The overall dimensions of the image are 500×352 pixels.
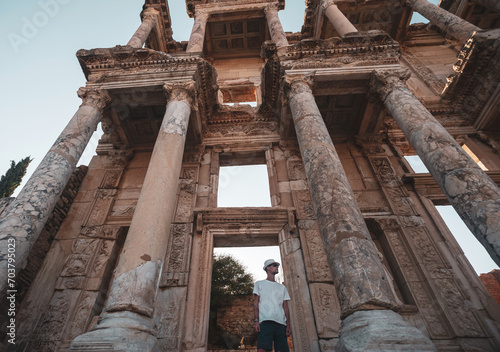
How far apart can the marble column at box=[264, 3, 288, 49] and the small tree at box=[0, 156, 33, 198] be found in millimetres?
16960

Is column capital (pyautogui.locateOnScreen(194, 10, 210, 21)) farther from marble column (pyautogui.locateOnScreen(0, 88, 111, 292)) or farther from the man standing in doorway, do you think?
the man standing in doorway

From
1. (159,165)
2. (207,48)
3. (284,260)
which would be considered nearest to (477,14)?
(207,48)

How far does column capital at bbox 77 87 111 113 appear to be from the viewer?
7203 mm

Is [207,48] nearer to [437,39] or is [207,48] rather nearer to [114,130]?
[114,130]

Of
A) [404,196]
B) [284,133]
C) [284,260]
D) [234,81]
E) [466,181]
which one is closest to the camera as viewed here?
[466,181]

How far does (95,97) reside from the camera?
7312 millimetres

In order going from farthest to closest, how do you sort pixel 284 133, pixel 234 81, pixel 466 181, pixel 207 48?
pixel 207 48 < pixel 234 81 < pixel 284 133 < pixel 466 181

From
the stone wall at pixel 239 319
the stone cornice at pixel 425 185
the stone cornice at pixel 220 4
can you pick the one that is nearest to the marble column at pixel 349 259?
the stone cornice at pixel 425 185

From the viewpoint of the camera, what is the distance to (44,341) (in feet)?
18.1

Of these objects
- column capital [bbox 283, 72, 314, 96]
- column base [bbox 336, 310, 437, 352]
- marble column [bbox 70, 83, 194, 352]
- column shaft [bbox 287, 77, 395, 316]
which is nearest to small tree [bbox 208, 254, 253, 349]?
marble column [bbox 70, 83, 194, 352]

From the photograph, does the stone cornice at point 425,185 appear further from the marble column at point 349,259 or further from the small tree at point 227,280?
the small tree at point 227,280

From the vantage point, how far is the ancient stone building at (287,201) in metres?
4.02

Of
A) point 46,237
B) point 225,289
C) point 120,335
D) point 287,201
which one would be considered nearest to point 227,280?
point 225,289

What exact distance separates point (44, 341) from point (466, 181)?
8924 mm
